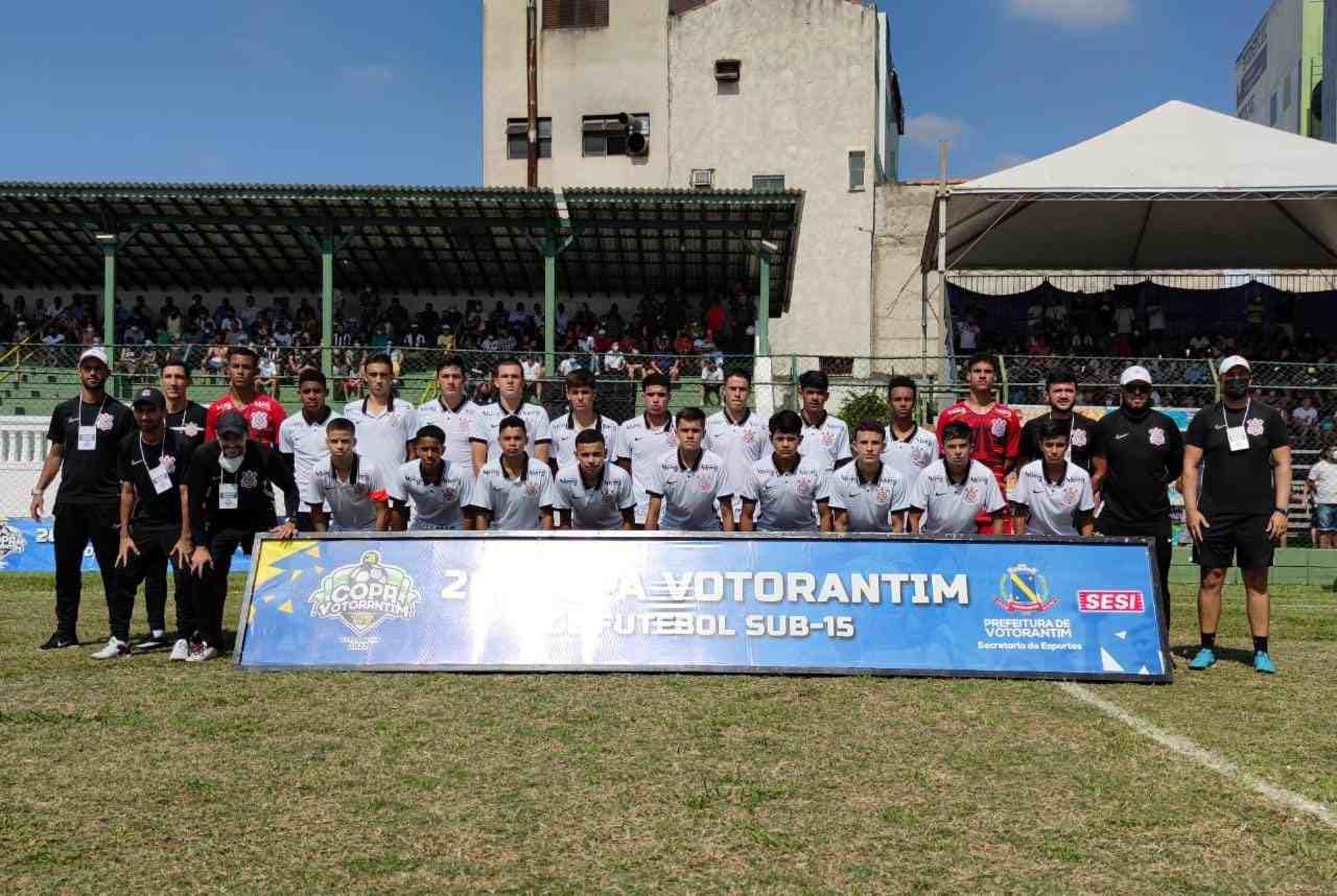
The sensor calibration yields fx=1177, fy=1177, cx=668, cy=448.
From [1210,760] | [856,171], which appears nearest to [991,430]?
[1210,760]

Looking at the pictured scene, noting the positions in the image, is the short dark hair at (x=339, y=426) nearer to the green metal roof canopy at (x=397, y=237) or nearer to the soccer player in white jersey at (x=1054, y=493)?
the soccer player in white jersey at (x=1054, y=493)

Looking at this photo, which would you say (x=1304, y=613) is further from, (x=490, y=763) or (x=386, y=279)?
(x=386, y=279)

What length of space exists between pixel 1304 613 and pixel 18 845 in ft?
39.3

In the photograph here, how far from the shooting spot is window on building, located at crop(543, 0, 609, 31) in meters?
37.9

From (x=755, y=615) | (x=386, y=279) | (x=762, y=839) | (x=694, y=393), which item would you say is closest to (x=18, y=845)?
(x=762, y=839)

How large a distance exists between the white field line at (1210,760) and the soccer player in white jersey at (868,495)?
6.63 ft

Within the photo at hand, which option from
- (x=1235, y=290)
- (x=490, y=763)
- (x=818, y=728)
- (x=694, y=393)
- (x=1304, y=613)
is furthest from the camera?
(x=1235, y=290)

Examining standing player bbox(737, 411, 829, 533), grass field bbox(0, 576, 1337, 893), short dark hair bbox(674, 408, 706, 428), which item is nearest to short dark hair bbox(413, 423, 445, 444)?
short dark hair bbox(674, 408, 706, 428)

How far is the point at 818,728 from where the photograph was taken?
607cm

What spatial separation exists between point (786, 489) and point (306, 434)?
3.97m

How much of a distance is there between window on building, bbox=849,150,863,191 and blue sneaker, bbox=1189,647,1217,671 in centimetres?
3014

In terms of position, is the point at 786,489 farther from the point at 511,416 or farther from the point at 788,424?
the point at 511,416

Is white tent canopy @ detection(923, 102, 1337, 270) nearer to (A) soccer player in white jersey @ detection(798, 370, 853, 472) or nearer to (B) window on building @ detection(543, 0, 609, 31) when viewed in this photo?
(A) soccer player in white jersey @ detection(798, 370, 853, 472)

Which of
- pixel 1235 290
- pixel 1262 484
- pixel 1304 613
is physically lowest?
pixel 1304 613
